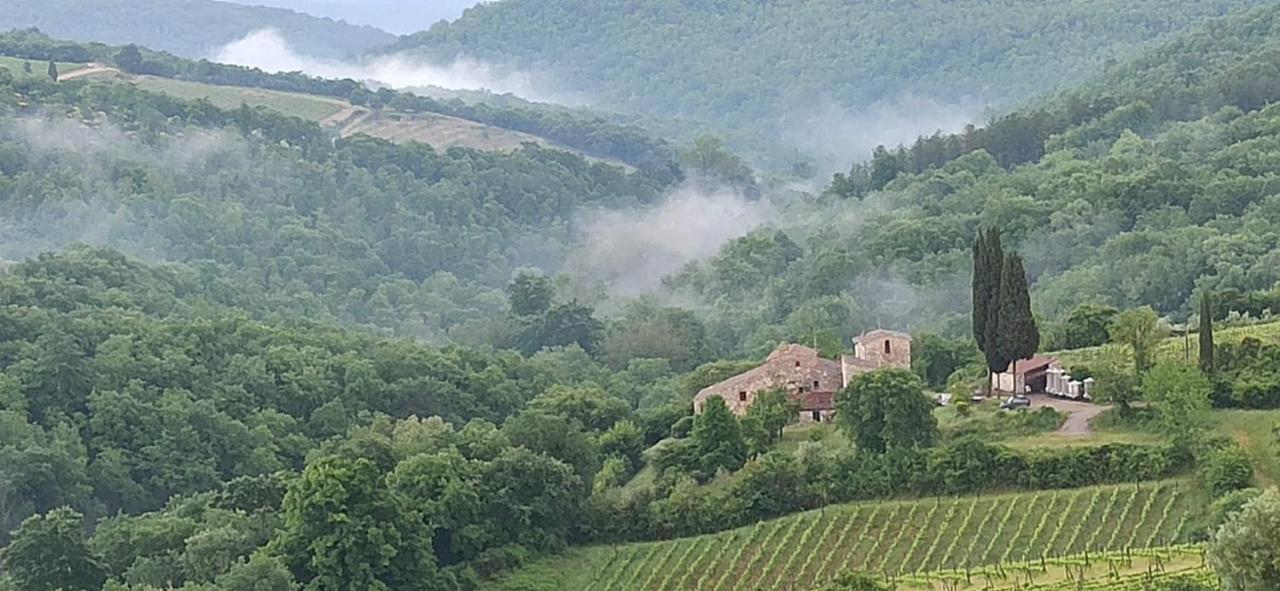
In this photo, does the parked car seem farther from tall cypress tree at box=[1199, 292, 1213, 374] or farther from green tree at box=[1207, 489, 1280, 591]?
green tree at box=[1207, 489, 1280, 591]

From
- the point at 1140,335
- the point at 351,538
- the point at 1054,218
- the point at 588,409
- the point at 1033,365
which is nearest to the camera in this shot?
the point at 351,538

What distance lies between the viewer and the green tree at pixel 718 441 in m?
46.8

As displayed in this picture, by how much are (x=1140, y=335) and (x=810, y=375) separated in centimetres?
908

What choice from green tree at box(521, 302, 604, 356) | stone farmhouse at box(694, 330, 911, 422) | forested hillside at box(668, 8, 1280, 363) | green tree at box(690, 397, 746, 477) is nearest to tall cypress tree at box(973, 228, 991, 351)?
stone farmhouse at box(694, 330, 911, 422)

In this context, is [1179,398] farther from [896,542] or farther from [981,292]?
[981,292]

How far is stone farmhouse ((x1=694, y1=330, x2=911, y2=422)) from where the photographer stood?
50.8 m

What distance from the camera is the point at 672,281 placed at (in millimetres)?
106312

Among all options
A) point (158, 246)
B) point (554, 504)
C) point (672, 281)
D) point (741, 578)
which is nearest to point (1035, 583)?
point (741, 578)

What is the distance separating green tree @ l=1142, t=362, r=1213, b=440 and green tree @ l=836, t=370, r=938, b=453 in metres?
5.14

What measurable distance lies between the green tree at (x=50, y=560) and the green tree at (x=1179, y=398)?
80.4ft

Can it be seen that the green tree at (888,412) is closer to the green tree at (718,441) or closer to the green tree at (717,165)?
the green tree at (718,441)

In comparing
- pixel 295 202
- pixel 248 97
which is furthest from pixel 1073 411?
pixel 248 97

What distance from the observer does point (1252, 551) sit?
2827cm

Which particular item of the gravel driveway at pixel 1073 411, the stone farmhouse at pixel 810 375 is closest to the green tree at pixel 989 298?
the gravel driveway at pixel 1073 411
